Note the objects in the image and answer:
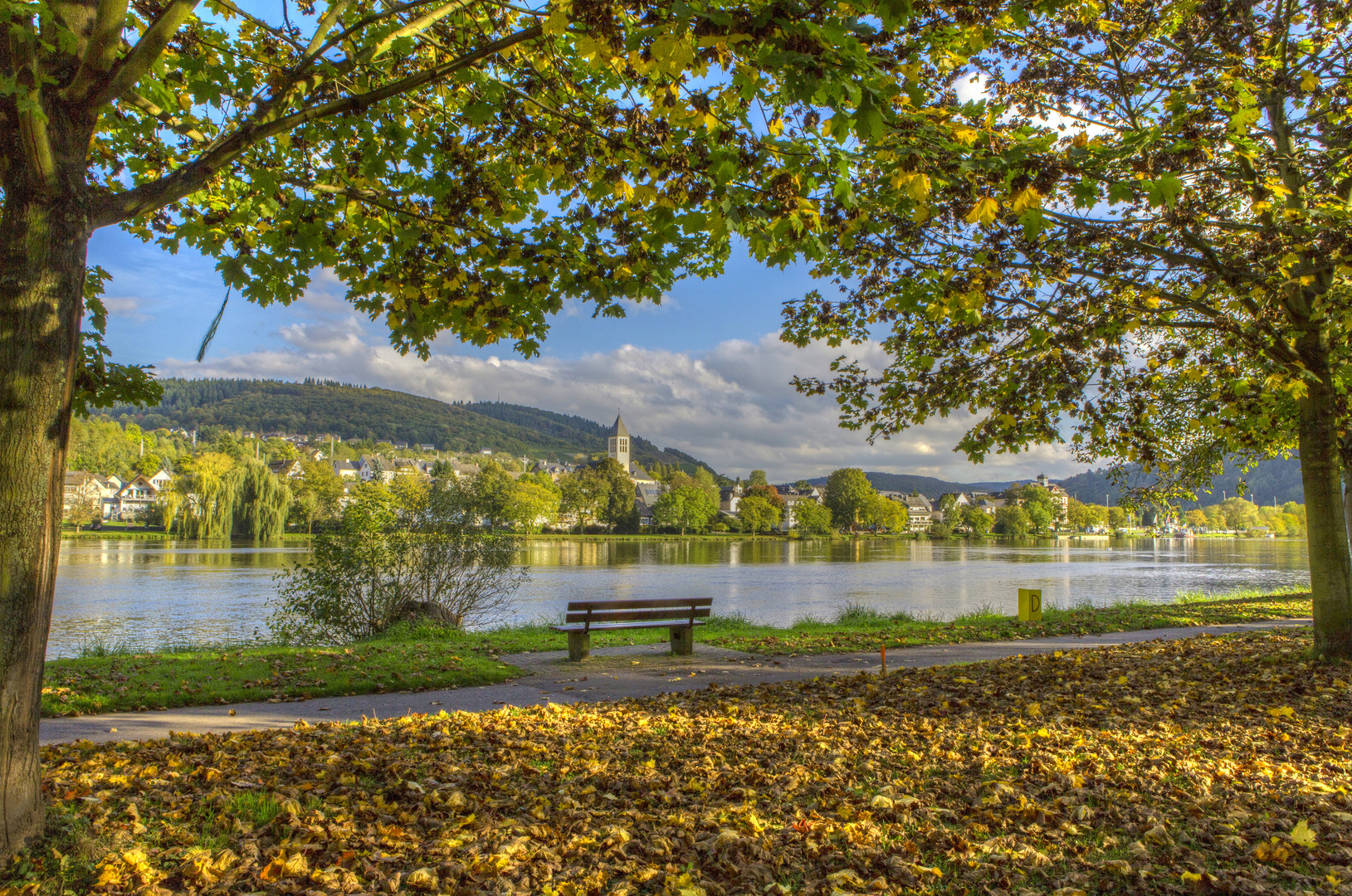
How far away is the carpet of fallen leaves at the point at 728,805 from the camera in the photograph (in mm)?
3148

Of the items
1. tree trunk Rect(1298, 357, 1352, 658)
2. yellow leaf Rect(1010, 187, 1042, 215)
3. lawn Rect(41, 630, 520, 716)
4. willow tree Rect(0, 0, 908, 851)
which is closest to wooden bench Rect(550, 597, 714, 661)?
lawn Rect(41, 630, 520, 716)

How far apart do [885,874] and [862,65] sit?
333 cm

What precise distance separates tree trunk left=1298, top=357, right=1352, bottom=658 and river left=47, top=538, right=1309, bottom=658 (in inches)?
409

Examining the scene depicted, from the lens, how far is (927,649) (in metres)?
10.6

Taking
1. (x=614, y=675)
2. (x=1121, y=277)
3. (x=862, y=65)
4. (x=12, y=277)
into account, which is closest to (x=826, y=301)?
(x=1121, y=277)

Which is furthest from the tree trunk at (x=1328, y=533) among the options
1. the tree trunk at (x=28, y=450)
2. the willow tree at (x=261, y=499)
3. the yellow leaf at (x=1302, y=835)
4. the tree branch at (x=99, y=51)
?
the willow tree at (x=261, y=499)

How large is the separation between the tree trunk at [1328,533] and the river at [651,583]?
10383mm

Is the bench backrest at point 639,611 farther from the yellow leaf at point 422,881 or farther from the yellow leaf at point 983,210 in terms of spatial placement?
the yellow leaf at point 983,210

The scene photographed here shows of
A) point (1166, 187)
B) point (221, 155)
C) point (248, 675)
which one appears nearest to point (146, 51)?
point (221, 155)

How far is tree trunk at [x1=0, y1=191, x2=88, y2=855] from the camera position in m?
3.17

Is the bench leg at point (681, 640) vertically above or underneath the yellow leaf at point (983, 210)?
underneath

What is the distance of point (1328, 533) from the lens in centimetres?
790

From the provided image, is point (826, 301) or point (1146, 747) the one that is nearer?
point (1146, 747)

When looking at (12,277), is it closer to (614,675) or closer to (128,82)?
(128,82)
